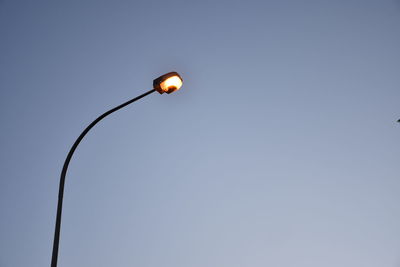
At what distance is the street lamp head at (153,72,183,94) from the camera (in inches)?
241

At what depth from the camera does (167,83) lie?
20.1ft

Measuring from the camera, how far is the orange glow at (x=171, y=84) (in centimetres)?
612

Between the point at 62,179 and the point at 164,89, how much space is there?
2.55m

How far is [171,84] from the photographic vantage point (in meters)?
6.15

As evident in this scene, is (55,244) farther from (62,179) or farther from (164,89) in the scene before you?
(164,89)

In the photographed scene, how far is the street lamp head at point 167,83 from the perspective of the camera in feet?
20.1

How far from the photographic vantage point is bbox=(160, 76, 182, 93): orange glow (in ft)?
20.1

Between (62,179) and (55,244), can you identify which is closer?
(55,244)

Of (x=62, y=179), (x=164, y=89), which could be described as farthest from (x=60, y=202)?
(x=164, y=89)

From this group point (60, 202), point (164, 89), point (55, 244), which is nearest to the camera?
point (55, 244)

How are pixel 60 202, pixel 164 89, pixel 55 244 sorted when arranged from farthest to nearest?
pixel 164 89 → pixel 60 202 → pixel 55 244

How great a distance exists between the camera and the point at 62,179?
5.21 m

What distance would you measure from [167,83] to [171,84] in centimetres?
8

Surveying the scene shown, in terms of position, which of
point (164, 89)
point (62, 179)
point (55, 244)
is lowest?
point (55, 244)
